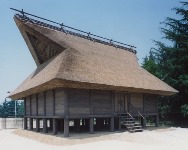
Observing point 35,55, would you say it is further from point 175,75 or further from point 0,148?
point 175,75

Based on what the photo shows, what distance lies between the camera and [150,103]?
24031 millimetres

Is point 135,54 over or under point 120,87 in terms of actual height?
over

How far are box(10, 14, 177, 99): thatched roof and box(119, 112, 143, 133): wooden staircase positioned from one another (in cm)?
208

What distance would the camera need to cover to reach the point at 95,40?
85.4ft

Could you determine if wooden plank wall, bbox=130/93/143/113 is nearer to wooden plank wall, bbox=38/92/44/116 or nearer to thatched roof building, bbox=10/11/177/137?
thatched roof building, bbox=10/11/177/137

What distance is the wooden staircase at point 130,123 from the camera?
18672 mm


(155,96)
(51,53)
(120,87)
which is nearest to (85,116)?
(120,87)

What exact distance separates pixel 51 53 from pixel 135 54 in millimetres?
12020

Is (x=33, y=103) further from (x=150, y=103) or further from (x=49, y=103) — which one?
(x=150, y=103)

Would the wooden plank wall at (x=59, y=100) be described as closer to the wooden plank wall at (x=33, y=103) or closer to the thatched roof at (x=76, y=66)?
the thatched roof at (x=76, y=66)

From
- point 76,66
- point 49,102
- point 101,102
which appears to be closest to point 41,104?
point 49,102

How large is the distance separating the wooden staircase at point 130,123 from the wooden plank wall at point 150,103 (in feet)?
11.9

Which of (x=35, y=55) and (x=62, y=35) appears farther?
(x=35, y=55)

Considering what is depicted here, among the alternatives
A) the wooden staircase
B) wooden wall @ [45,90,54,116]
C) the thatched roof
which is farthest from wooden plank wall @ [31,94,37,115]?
the wooden staircase
